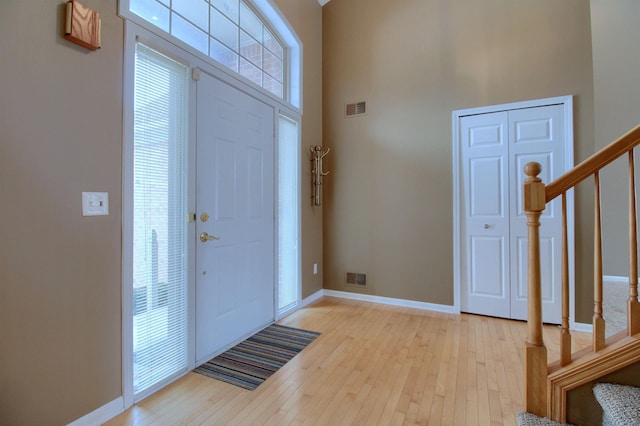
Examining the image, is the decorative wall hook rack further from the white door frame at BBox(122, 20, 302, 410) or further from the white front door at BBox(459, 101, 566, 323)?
the white door frame at BBox(122, 20, 302, 410)

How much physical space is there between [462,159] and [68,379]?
3.64 m

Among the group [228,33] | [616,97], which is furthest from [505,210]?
[228,33]

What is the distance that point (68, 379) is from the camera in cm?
150

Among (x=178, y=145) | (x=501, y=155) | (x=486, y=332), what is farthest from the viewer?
(x=501, y=155)

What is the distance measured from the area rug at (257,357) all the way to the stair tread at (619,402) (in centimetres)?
180

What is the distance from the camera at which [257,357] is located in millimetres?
2355

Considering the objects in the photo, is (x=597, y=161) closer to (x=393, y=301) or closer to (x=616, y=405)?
(x=616, y=405)

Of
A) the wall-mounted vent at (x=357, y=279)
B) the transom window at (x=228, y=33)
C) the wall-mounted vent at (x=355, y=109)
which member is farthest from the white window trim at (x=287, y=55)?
the wall-mounted vent at (x=357, y=279)

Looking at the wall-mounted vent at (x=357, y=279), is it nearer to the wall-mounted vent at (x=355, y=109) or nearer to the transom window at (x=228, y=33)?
the wall-mounted vent at (x=355, y=109)

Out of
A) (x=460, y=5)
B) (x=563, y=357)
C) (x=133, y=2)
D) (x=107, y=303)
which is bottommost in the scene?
(x=563, y=357)

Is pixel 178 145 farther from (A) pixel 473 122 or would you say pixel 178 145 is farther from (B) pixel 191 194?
(A) pixel 473 122

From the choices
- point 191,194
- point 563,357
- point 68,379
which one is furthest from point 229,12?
point 563,357

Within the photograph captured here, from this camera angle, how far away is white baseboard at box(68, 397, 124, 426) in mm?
1559

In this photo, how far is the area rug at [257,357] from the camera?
6.83 feet
